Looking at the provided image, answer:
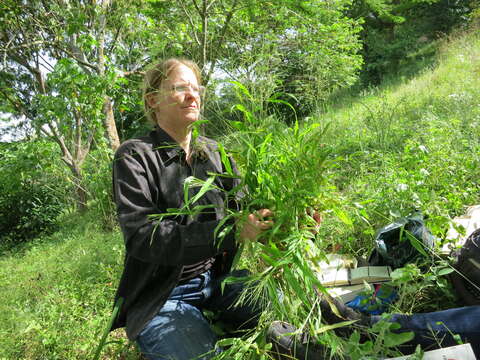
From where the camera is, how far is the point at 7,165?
4.75 meters

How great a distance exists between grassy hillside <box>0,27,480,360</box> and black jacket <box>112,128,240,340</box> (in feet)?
1.69

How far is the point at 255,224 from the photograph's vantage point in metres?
1.05

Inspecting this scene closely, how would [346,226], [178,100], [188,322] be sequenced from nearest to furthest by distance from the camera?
[188,322], [178,100], [346,226]

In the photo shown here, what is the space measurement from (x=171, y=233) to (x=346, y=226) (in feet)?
4.89

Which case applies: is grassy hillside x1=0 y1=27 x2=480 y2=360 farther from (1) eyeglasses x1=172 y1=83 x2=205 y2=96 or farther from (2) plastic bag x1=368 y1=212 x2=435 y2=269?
(1) eyeglasses x1=172 y1=83 x2=205 y2=96

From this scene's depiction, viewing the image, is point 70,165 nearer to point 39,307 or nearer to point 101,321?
point 39,307

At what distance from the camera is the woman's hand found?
1.05m

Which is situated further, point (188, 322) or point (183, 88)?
point (183, 88)

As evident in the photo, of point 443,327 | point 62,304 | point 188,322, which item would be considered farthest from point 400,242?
point 62,304

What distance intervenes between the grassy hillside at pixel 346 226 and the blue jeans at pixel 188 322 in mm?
552

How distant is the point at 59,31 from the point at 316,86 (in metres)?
4.09

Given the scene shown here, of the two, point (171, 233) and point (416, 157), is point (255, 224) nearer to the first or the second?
point (171, 233)

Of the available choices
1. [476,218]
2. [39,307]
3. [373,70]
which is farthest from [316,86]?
[373,70]

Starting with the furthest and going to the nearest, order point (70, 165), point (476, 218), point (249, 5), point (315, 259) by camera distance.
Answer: point (70, 165) < point (249, 5) < point (476, 218) < point (315, 259)
